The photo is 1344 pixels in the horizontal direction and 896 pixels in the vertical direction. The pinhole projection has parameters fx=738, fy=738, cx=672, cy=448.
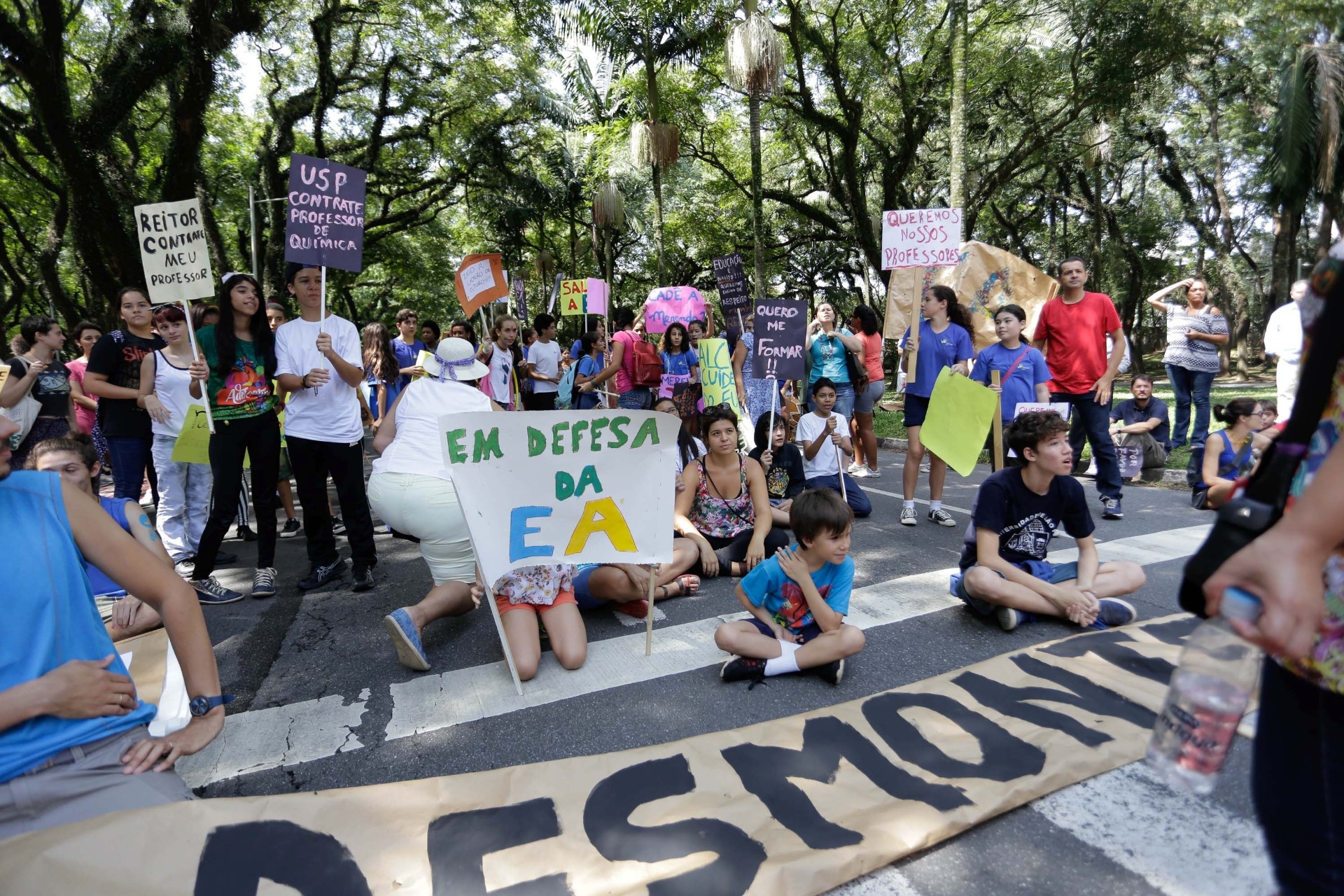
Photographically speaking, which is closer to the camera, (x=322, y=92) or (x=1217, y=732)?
(x=1217, y=732)

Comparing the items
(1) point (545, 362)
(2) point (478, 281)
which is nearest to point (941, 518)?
(1) point (545, 362)

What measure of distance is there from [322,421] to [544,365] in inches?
179

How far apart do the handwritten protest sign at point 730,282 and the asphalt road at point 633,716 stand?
185 inches

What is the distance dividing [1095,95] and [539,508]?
15.5 m

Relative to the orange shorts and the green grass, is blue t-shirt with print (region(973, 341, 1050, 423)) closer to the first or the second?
the green grass

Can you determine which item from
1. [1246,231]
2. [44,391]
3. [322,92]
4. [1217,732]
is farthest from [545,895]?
[1246,231]

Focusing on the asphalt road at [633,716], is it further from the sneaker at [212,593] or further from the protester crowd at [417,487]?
the protester crowd at [417,487]

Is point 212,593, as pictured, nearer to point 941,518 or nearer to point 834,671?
point 834,671

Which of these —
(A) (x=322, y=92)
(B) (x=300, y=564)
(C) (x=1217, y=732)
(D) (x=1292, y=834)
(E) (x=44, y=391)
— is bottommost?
(B) (x=300, y=564)

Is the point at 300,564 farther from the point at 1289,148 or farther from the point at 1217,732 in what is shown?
the point at 1289,148

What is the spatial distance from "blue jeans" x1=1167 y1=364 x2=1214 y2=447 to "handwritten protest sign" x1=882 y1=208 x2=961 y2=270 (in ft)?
9.24

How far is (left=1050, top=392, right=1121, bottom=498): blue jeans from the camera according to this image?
5.87m

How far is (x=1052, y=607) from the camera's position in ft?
11.5

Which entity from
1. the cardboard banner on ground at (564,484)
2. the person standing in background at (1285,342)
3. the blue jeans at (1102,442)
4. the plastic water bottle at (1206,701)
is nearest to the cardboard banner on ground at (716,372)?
the blue jeans at (1102,442)
